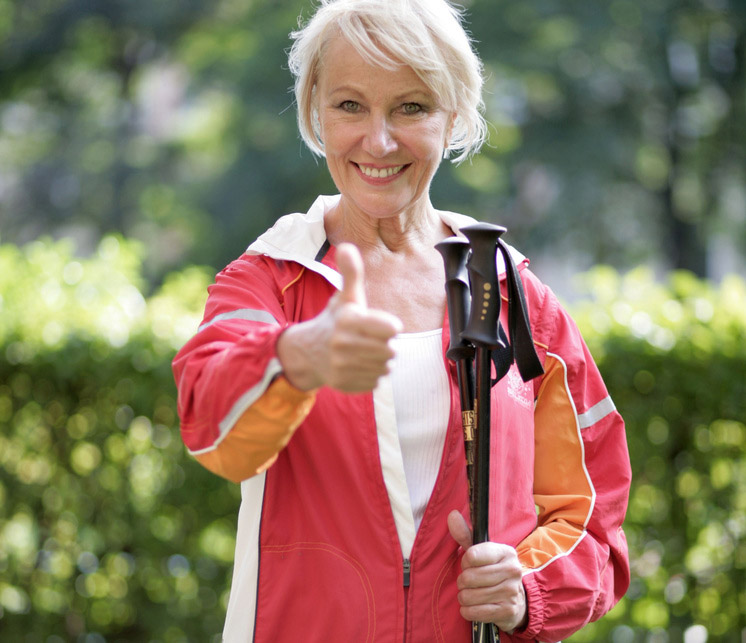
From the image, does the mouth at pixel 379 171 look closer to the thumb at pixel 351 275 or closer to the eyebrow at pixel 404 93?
the eyebrow at pixel 404 93

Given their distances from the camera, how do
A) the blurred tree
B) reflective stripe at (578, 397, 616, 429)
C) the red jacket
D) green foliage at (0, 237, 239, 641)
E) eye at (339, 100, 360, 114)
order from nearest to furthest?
the red jacket
eye at (339, 100, 360, 114)
reflective stripe at (578, 397, 616, 429)
green foliage at (0, 237, 239, 641)
the blurred tree

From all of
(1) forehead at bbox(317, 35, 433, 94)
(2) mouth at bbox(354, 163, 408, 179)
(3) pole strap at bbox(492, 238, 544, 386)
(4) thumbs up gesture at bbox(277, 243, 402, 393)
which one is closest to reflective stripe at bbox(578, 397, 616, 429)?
(3) pole strap at bbox(492, 238, 544, 386)

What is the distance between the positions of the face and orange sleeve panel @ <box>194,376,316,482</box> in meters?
0.65

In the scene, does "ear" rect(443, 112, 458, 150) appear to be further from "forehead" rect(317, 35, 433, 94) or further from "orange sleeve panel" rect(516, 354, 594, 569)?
"orange sleeve panel" rect(516, 354, 594, 569)

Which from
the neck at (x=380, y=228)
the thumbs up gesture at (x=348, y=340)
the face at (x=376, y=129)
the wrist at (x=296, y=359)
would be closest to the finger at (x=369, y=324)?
the thumbs up gesture at (x=348, y=340)

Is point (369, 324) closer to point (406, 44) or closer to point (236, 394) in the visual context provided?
point (236, 394)

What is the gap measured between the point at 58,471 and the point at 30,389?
38 centimetres

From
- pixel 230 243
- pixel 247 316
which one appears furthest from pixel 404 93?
pixel 230 243

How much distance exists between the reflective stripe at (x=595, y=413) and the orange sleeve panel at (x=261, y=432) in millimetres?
793

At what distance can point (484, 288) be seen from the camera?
196 centimetres

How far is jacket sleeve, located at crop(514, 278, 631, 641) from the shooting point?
220cm

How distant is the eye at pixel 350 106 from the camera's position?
7.04ft

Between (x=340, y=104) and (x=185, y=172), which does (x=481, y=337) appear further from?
(x=185, y=172)

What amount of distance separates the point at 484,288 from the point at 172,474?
2.63m
